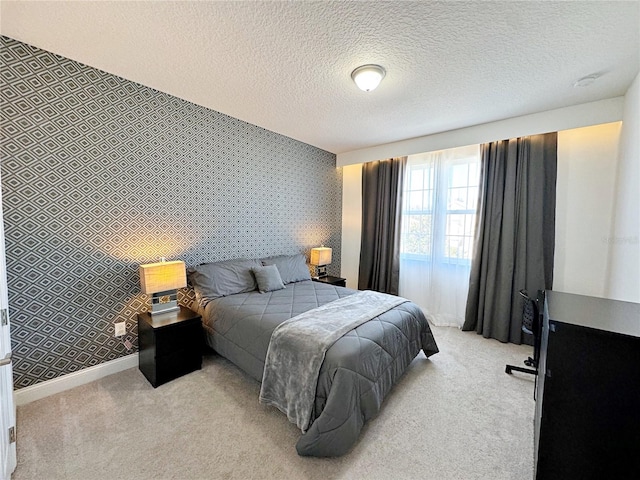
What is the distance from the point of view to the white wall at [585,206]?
2.54m

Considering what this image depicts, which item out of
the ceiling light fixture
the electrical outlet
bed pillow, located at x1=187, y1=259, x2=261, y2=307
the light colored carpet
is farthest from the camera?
bed pillow, located at x1=187, y1=259, x2=261, y2=307

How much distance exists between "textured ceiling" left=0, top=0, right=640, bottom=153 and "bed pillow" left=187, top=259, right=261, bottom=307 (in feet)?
5.69

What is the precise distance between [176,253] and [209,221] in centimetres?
49

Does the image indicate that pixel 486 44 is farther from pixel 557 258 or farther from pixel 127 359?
pixel 127 359

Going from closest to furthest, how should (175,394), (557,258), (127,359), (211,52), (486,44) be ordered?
(486,44) < (211,52) < (175,394) < (127,359) < (557,258)

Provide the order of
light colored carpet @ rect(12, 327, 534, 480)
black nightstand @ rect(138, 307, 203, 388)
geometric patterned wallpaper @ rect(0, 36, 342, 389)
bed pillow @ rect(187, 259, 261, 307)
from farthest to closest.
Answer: bed pillow @ rect(187, 259, 261, 307)
black nightstand @ rect(138, 307, 203, 388)
geometric patterned wallpaper @ rect(0, 36, 342, 389)
light colored carpet @ rect(12, 327, 534, 480)

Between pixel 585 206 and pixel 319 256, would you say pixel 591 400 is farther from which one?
pixel 319 256

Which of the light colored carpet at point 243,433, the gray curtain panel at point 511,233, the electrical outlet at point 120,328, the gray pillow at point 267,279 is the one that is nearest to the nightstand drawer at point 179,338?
the light colored carpet at point 243,433

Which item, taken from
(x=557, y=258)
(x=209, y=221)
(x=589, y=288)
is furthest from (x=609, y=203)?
(x=209, y=221)

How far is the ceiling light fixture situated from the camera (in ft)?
6.54

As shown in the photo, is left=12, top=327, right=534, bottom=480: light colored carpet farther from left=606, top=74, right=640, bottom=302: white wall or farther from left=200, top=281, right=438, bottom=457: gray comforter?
left=606, top=74, right=640, bottom=302: white wall

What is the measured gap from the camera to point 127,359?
2359 mm

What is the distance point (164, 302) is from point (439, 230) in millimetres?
3466

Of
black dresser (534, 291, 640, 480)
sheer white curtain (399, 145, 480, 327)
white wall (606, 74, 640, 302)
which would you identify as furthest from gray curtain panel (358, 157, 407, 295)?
black dresser (534, 291, 640, 480)
